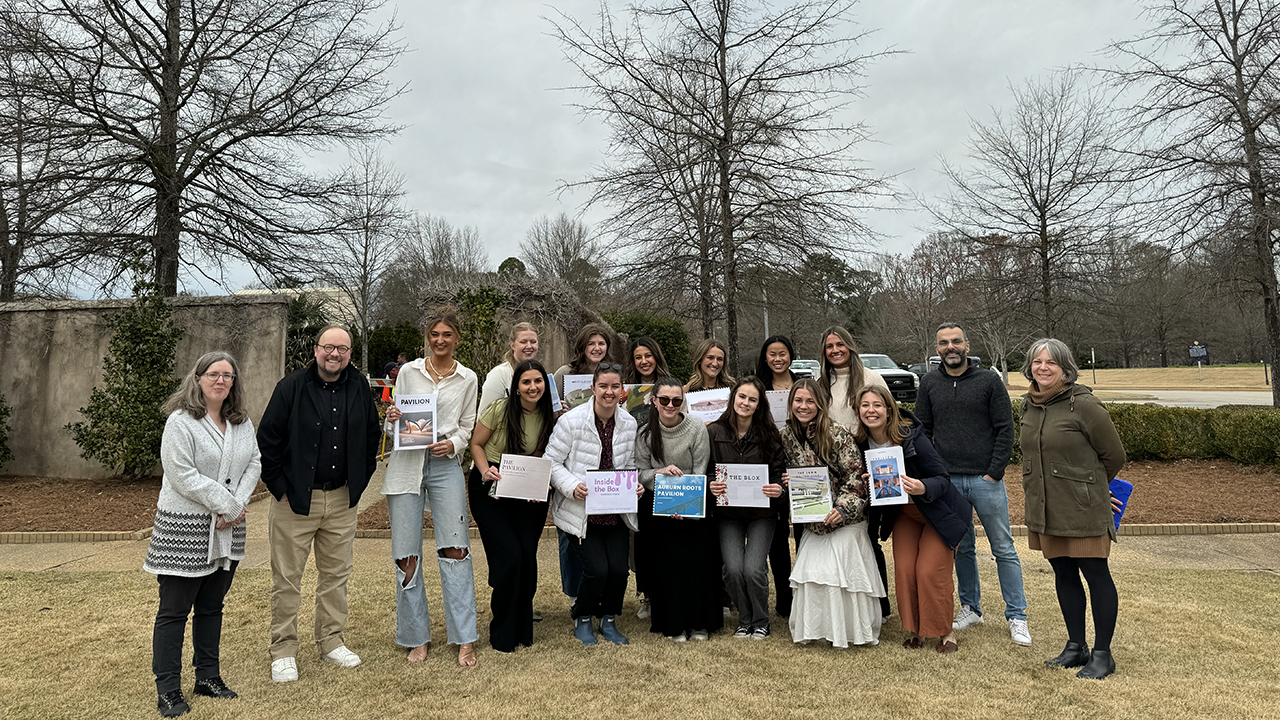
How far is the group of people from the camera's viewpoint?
411 centimetres

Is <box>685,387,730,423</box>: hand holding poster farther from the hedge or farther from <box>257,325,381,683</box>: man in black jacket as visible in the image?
the hedge

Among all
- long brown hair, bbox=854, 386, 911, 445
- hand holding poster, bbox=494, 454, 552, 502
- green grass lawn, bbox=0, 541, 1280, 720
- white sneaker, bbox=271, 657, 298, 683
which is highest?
long brown hair, bbox=854, 386, 911, 445

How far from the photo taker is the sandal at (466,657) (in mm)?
4344

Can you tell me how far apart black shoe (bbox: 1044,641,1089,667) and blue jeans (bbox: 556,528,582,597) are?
9.94 ft

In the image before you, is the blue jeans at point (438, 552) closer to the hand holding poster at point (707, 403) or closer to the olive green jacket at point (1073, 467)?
the hand holding poster at point (707, 403)

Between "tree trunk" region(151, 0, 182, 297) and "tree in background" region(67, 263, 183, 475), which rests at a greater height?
"tree trunk" region(151, 0, 182, 297)

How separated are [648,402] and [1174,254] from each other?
11.5 m

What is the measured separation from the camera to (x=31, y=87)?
1105 cm

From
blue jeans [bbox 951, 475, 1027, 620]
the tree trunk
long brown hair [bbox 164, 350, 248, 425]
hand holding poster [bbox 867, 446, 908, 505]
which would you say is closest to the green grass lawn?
blue jeans [bbox 951, 475, 1027, 620]

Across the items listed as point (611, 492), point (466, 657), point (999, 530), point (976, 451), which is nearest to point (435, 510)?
point (466, 657)

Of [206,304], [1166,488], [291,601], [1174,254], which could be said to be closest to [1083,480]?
[291,601]

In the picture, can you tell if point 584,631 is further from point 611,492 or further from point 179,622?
point 179,622

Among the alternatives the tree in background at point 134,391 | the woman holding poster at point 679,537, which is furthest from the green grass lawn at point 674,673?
the tree in background at point 134,391

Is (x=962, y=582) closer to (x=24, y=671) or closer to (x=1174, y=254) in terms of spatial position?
(x=24, y=671)
